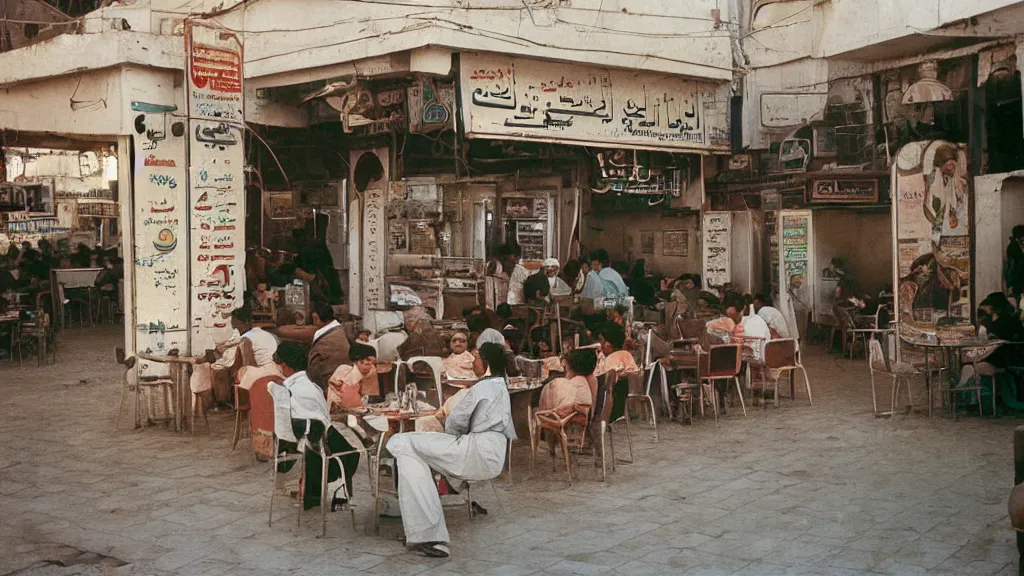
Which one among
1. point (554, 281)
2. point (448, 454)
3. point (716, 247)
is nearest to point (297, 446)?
point (448, 454)

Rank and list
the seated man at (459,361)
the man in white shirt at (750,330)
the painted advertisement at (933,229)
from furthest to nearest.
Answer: the painted advertisement at (933,229)
the man in white shirt at (750,330)
the seated man at (459,361)

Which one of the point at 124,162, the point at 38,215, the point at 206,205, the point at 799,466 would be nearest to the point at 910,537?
the point at 799,466

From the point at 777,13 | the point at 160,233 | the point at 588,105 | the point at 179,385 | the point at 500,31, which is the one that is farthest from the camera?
the point at 777,13

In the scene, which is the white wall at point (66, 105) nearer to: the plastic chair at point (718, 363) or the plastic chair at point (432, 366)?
the plastic chair at point (432, 366)

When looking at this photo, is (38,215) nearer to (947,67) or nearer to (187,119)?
(187,119)

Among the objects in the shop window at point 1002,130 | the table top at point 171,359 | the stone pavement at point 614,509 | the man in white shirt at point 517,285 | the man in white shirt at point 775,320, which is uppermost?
the shop window at point 1002,130

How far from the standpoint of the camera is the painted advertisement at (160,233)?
1086 centimetres

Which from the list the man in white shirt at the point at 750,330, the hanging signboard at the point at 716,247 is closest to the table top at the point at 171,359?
the man in white shirt at the point at 750,330

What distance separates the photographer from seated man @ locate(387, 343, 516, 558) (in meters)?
6.01

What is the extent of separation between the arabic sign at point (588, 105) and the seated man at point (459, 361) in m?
4.59

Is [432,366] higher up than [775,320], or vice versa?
[775,320]

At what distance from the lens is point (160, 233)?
10.9m

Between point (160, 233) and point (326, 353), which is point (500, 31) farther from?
point (326, 353)

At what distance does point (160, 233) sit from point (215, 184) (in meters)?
0.77
